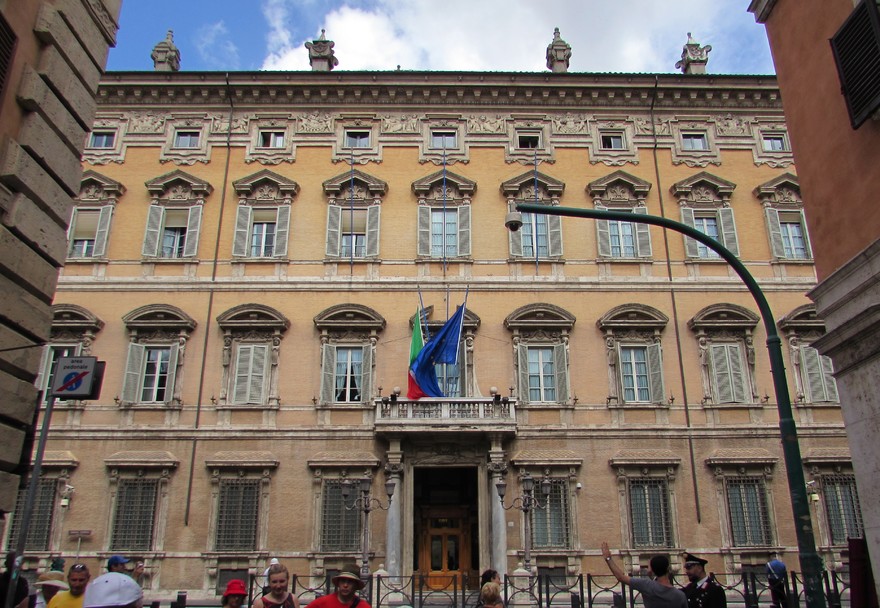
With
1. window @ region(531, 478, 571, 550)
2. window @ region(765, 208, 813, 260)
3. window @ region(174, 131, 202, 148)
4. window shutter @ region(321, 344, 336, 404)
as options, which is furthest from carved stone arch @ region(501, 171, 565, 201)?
window @ region(174, 131, 202, 148)

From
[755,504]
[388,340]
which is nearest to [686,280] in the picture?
[755,504]

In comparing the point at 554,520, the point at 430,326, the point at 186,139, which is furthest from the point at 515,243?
the point at 186,139

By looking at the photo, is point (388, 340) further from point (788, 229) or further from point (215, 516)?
point (788, 229)

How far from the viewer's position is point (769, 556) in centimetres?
2089

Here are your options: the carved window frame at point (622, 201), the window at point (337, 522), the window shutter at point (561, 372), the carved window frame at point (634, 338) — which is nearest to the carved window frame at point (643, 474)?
the carved window frame at point (634, 338)

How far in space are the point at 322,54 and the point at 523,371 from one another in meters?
14.3

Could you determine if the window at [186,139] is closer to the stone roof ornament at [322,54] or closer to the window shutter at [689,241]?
the stone roof ornament at [322,54]

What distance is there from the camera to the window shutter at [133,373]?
22.3 meters

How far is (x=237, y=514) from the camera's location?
69.7 feet

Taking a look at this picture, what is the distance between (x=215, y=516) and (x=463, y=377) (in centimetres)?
819

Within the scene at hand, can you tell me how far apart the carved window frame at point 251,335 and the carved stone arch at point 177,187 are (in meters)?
4.54

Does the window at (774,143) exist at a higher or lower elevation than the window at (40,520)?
higher

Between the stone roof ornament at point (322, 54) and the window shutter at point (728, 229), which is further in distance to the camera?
the stone roof ornament at point (322, 54)

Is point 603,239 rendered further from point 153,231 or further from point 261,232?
point 153,231
